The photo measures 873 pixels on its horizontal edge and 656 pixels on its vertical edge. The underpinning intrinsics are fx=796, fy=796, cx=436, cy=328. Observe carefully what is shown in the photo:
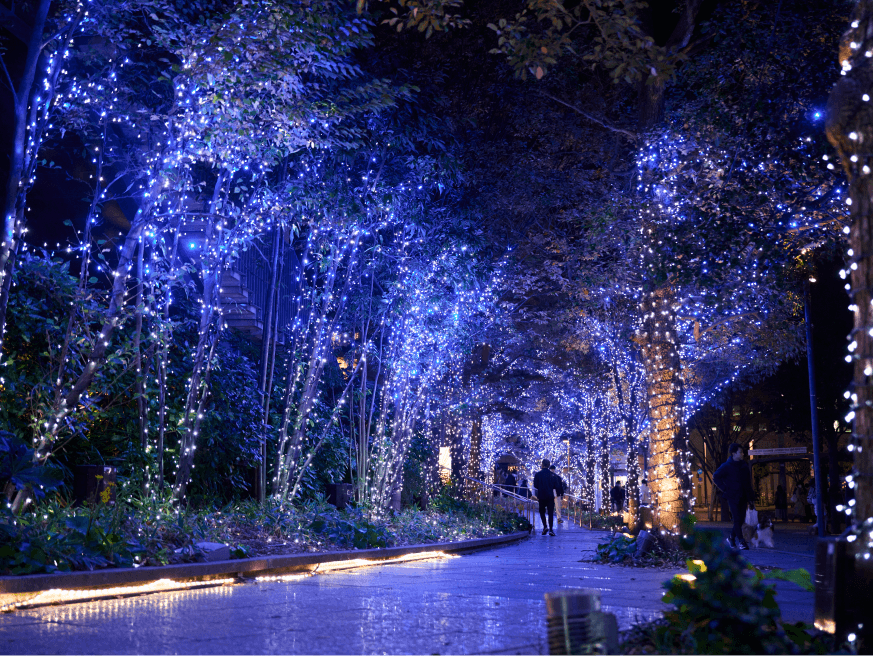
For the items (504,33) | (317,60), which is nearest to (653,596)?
(504,33)

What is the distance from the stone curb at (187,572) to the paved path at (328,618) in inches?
8.9

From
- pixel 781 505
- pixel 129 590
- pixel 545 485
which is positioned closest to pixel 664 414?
pixel 129 590

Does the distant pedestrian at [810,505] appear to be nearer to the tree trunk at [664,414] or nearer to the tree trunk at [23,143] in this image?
the tree trunk at [664,414]

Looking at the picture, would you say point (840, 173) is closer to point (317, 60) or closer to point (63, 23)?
point (317, 60)

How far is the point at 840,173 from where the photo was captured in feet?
29.6

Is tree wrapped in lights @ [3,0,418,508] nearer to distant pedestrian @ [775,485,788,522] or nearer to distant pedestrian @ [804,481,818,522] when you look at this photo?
distant pedestrian @ [804,481,818,522]

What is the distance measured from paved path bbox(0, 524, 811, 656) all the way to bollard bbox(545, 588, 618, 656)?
2.69 ft

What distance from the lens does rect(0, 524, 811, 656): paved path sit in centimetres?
450

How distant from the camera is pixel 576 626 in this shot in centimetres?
301

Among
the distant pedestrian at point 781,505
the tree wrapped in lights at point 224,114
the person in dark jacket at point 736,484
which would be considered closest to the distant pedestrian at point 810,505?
the distant pedestrian at point 781,505

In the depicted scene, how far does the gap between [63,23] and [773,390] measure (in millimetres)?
28475

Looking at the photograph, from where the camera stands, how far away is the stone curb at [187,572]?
5926 mm

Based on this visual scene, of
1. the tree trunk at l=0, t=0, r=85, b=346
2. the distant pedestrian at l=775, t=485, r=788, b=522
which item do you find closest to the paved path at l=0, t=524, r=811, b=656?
the tree trunk at l=0, t=0, r=85, b=346

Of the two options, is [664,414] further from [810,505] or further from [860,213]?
[810,505]
